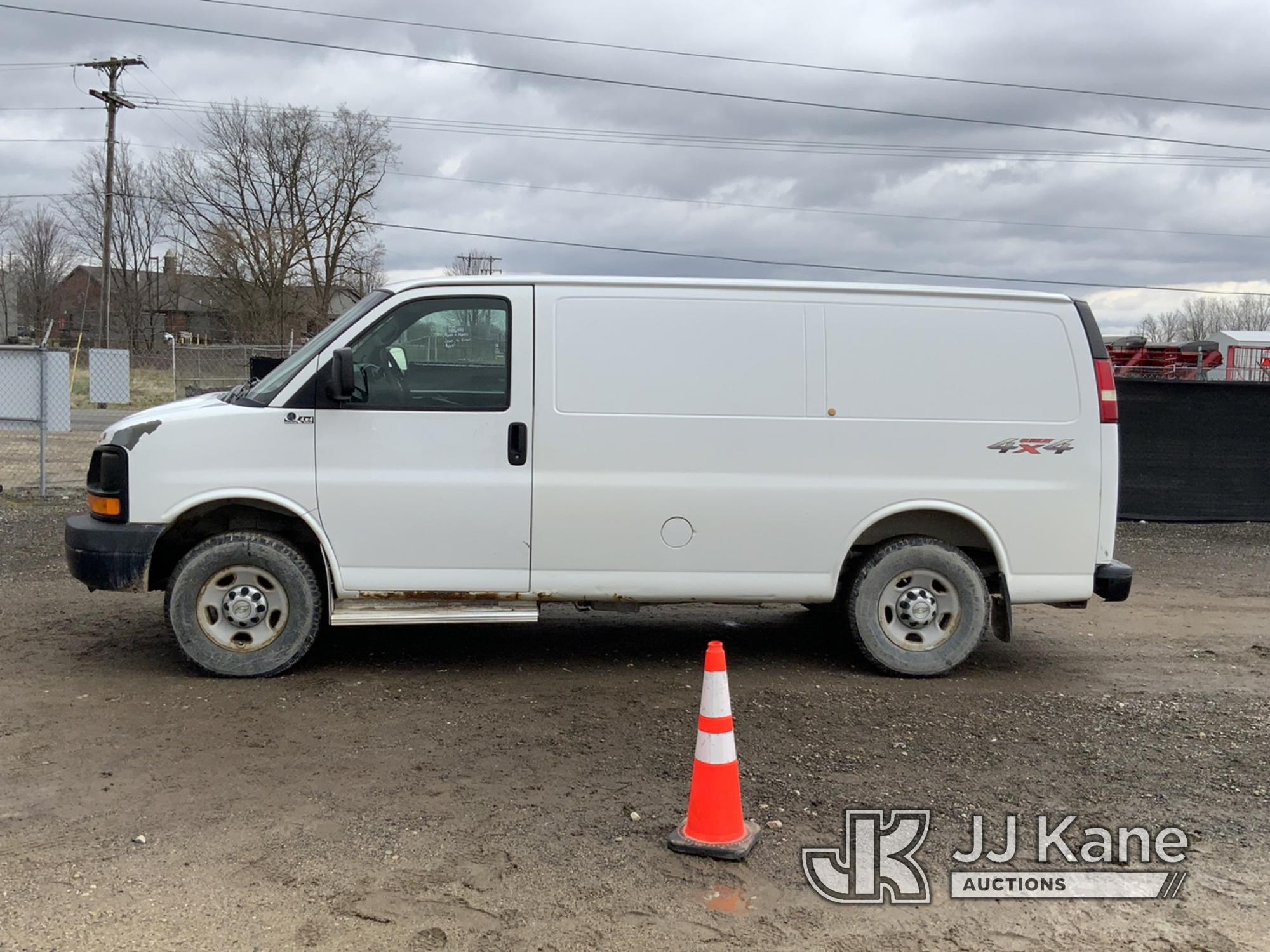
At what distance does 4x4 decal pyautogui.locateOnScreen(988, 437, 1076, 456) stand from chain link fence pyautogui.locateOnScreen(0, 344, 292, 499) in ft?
14.8

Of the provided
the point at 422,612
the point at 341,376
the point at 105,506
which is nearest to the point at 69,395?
the point at 105,506

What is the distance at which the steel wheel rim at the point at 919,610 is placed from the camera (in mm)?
6188

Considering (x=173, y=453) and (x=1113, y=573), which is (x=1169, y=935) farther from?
(x=173, y=453)

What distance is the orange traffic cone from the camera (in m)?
3.93

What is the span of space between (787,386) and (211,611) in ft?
11.2

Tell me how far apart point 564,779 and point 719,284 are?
2850mm

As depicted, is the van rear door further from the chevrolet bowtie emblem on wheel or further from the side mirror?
the chevrolet bowtie emblem on wheel

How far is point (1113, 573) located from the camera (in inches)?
243

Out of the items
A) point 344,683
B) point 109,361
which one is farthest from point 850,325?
point 109,361

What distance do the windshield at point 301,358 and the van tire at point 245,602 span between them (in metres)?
0.78

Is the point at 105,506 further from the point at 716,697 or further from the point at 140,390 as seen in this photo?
the point at 140,390

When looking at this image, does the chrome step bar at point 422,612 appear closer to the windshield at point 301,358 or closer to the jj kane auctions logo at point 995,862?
the windshield at point 301,358

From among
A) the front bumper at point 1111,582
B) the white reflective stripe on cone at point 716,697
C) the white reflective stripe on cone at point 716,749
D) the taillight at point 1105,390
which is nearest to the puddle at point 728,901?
the white reflective stripe on cone at point 716,749

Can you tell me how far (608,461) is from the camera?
591 centimetres
